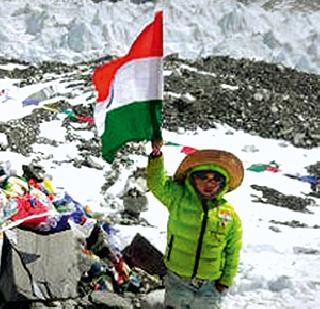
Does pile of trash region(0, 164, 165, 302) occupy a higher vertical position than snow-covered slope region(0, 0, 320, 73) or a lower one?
higher

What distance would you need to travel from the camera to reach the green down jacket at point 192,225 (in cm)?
392

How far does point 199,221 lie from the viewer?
3914 mm

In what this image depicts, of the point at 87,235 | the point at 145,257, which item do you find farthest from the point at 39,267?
the point at 145,257

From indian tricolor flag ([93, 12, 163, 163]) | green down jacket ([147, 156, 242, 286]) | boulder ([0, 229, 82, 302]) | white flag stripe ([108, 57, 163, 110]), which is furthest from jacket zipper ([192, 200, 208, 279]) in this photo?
boulder ([0, 229, 82, 302])

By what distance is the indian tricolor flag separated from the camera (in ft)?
13.5

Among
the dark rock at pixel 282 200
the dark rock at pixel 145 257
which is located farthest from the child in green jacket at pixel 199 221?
the dark rock at pixel 282 200

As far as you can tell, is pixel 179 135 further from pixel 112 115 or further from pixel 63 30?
pixel 63 30

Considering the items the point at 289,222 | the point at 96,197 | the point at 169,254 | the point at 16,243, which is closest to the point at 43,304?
the point at 16,243

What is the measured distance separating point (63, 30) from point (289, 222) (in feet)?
115

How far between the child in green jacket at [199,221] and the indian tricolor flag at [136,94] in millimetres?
236

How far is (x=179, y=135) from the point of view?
17.2 meters

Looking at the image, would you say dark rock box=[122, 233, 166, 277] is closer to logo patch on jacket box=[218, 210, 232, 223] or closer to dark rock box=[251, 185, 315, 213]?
logo patch on jacket box=[218, 210, 232, 223]

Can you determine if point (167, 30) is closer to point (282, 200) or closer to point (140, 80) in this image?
point (282, 200)

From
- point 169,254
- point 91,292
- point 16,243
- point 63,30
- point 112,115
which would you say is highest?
point 112,115
